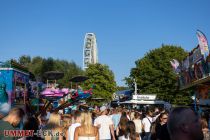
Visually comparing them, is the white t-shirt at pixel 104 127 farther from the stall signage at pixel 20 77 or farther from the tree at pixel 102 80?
the tree at pixel 102 80

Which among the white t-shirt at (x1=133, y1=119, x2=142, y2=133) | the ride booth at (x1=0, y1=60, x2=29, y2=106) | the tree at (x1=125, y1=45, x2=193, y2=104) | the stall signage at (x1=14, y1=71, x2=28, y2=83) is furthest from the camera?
the tree at (x1=125, y1=45, x2=193, y2=104)

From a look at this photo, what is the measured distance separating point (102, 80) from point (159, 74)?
9.13m

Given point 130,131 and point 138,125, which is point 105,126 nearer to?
point 138,125

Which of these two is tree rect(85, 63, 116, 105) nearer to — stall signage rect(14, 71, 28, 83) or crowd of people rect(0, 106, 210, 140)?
stall signage rect(14, 71, 28, 83)

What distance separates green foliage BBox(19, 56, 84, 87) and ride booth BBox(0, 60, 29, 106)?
48124 mm

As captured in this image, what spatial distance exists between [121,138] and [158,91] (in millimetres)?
46724

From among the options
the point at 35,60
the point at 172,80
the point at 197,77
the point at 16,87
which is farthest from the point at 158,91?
the point at 16,87

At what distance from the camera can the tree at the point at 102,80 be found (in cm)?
5550

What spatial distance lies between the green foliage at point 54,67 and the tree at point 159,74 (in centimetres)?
1103

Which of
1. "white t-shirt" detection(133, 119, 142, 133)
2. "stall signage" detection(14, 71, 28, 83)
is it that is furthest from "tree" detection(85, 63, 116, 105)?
"white t-shirt" detection(133, 119, 142, 133)

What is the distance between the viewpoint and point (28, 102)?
13.3 metres

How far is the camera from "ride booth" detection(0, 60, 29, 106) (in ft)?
34.7

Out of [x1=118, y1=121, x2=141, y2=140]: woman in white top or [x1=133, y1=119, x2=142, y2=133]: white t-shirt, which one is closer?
[x1=118, y1=121, x2=141, y2=140]: woman in white top

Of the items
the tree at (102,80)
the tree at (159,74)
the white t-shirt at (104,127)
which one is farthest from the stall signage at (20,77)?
the tree at (159,74)
